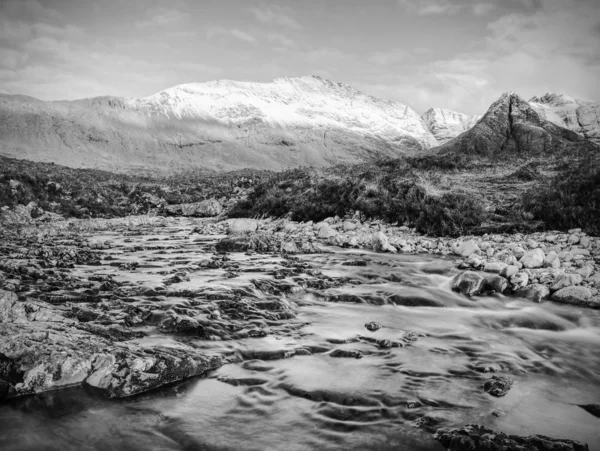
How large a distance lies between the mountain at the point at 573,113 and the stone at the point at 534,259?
32694 millimetres

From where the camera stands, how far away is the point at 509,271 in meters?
8.75

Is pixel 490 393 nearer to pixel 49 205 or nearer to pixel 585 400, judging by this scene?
pixel 585 400

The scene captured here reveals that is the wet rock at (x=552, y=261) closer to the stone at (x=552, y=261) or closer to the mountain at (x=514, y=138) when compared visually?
the stone at (x=552, y=261)

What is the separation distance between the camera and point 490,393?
421 centimetres

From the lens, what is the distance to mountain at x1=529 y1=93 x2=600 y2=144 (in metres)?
37.1

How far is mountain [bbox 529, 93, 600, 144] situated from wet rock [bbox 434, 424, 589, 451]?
39478 mm

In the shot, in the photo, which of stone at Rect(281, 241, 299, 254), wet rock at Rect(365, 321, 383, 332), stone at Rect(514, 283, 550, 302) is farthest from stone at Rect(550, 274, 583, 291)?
stone at Rect(281, 241, 299, 254)

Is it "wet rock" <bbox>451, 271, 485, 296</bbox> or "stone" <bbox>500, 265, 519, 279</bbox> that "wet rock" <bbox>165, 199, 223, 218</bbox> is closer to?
"wet rock" <bbox>451, 271, 485, 296</bbox>

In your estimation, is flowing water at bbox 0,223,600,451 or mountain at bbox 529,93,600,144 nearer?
flowing water at bbox 0,223,600,451


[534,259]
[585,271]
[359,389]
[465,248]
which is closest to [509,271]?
[534,259]

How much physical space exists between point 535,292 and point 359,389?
5306mm

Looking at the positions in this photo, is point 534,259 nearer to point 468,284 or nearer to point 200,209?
point 468,284

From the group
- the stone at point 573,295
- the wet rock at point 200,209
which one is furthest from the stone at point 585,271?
the wet rock at point 200,209

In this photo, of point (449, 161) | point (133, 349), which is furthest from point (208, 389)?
point (449, 161)
